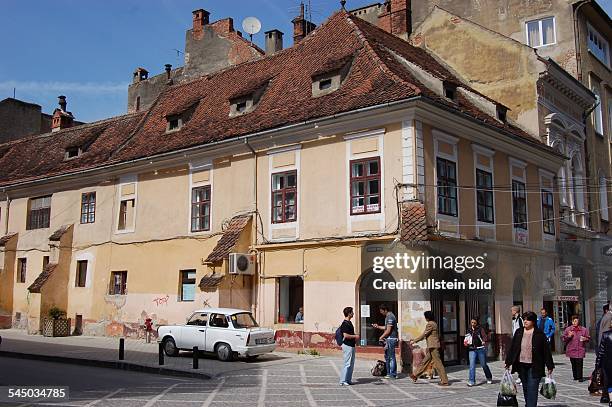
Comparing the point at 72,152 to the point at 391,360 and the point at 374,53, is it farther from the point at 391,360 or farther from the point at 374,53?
the point at 391,360

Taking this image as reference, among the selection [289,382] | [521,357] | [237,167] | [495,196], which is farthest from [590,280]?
[521,357]

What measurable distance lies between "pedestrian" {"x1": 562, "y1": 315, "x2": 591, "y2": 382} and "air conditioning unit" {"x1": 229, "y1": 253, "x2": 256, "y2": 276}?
9.70 meters

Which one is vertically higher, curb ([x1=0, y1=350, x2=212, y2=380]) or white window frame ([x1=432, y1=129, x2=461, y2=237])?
white window frame ([x1=432, y1=129, x2=461, y2=237])

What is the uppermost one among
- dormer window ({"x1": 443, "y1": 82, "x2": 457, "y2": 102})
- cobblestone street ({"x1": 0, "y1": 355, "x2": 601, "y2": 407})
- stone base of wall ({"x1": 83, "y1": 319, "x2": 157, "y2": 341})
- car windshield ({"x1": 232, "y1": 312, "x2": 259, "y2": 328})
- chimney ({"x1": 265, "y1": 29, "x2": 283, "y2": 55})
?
chimney ({"x1": 265, "y1": 29, "x2": 283, "y2": 55})

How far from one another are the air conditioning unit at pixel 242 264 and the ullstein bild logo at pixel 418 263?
4.57m

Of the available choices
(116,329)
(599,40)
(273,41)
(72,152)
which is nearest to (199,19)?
(273,41)

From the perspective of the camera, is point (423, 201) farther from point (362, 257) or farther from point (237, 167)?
point (237, 167)

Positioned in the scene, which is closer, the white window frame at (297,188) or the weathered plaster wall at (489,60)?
the white window frame at (297,188)

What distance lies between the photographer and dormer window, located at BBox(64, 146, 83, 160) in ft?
98.7

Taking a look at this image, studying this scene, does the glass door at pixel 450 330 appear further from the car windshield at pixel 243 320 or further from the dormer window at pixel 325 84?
the dormer window at pixel 325 84

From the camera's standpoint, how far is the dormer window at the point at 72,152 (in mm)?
30086

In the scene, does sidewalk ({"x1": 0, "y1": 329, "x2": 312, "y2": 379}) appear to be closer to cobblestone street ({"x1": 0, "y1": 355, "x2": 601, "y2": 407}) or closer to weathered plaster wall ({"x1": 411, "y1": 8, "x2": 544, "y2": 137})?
cobblestone street ({"x1": 0, "y1": 355, "x2": 601, "y2": 407})

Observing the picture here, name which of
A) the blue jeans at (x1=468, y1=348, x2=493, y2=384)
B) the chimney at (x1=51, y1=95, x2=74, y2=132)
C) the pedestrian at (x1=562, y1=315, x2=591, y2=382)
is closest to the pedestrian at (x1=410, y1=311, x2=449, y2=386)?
the blue jeans at (x1=468, y1=348, x2=493, y2=384)

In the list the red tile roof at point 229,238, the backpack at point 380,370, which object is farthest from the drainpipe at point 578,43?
the backpack at point 380,370
